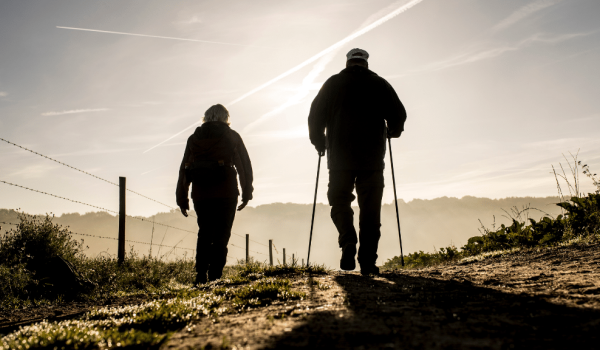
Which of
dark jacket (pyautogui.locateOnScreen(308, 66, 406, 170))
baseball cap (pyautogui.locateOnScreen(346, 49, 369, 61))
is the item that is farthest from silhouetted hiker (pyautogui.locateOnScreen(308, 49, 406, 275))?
baseball cap (pyautogui.locateOnScreen(346, 49, 369, 61))

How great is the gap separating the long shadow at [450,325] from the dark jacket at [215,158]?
2.84 m

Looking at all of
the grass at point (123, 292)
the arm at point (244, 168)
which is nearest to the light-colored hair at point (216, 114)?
the arm at point (244, 168)

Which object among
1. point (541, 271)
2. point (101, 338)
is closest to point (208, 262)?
point (101, 338)

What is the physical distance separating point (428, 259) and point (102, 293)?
19.4 ft

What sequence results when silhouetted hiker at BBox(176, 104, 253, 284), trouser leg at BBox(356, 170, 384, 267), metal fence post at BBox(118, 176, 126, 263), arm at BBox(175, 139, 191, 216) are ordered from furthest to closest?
metal fence post at BBox(118, 176, 126, 263) < arm at BBox(175, 139, 191, 216) < silhouetted hiker at BBox(176, 104, 253, 284) < trouser leg at BBox(356, 170, 384, 267)

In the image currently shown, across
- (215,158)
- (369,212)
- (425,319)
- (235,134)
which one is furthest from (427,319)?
(235,134)

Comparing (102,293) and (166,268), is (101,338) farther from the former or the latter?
(166,268)

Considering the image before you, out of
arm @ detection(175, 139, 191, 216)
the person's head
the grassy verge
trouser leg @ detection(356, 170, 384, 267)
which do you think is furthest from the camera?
arm @ detection(175, 139, 191, 216)

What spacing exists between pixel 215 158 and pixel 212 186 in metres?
0.37

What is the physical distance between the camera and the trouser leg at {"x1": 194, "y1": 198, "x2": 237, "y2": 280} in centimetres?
471

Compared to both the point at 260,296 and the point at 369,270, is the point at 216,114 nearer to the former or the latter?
the point at 369,270

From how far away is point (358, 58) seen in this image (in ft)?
14.7

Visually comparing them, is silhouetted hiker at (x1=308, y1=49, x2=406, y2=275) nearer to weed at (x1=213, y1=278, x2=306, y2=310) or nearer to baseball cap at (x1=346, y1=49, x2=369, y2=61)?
baseball cap at (x1=346, y1=49, x2=369, y2=61)

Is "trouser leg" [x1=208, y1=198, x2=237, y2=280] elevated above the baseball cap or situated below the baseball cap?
below
